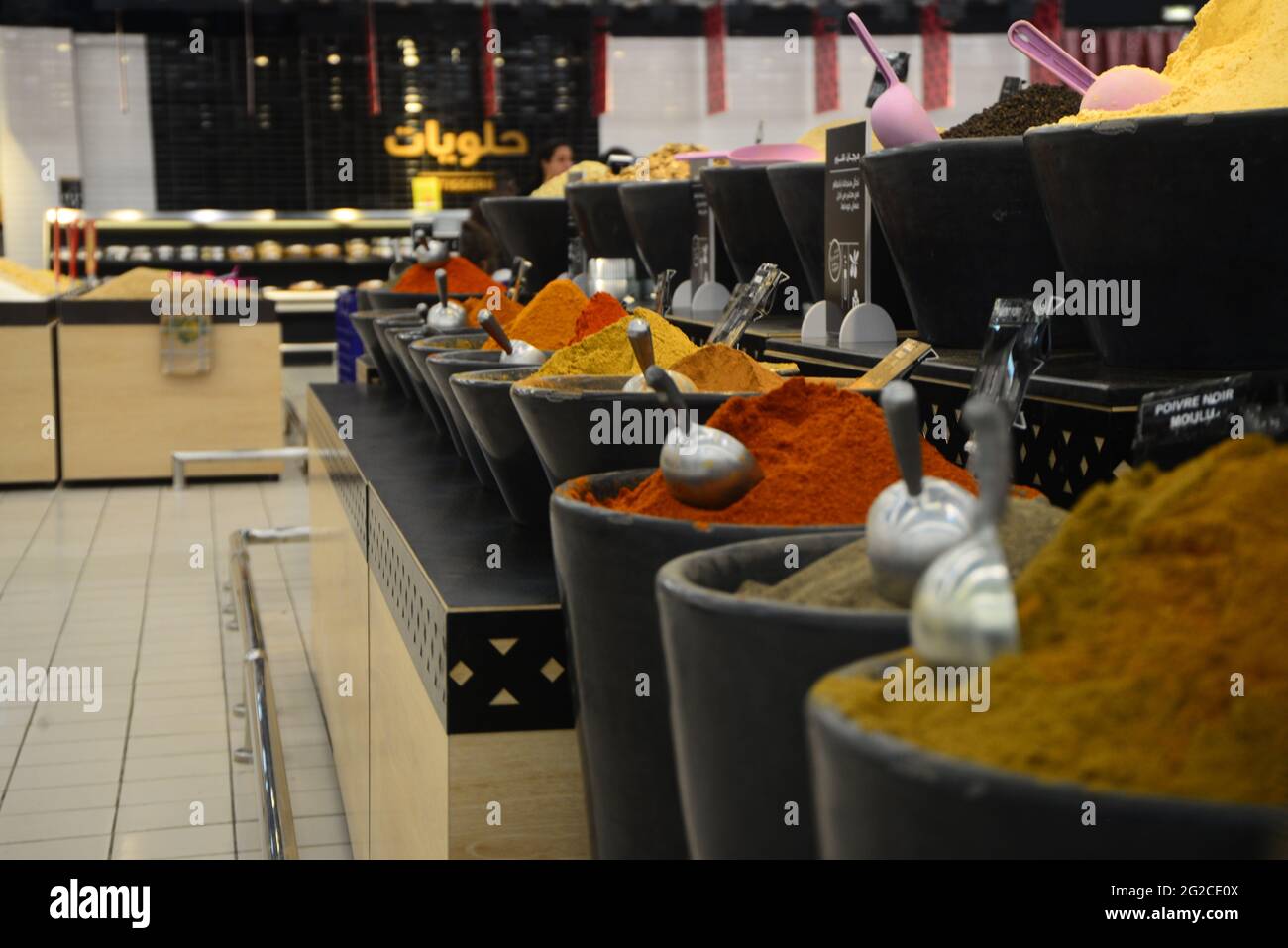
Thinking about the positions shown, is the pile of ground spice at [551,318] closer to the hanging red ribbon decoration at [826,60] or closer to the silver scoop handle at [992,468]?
the silver scoop handle at [992,468]

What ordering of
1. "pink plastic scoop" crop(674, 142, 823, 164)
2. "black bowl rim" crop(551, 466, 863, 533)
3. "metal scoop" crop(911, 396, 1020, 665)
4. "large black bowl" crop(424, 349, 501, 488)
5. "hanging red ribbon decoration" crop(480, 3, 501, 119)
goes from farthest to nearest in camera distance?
"hanging red ribbon decoration" crop(480, 3, 501, 119) → "pink plastic scoop" crop(674, 142, 823, 164) → "large black bowl" crop(424, 349, 501, 488) → "black bowl rim" crop(551, 466, 863, 533) → "metal scoop" crop(911, 396, 1020, 665)

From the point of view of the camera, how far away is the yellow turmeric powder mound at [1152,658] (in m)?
0.47

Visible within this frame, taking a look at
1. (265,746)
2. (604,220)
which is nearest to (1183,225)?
(265,746)

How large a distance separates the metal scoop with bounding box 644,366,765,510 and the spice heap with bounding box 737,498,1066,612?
0.51ft

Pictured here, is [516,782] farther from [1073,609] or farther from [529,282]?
[529,282]

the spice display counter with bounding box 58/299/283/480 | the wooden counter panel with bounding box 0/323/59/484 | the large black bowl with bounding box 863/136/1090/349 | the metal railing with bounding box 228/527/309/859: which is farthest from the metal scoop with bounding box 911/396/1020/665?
the wooden counter panel with bounding box 0/323/59/484

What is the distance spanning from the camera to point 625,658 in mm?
869

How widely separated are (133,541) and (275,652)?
1.88m

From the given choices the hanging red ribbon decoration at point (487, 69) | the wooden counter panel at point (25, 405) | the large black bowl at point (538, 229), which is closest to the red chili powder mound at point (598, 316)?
the large black bowl at point (538, 229)

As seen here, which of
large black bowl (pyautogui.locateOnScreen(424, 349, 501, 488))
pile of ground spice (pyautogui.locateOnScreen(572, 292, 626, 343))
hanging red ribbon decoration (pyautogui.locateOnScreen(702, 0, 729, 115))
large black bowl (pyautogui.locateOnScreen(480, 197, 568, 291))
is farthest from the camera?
hanging red ribbon decoration (pyautogui.locateOnScreen(702, 0, 729, 115))

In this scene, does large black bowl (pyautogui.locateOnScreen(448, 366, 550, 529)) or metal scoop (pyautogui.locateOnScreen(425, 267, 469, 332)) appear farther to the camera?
metal scoop (pyautogui.locateOnScreen(425, 267, 469, 332))

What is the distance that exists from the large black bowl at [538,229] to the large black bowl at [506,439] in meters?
2.15

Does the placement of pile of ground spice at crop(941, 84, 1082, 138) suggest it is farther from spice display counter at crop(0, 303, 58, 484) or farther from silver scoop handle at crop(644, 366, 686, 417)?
spice display counter at crop(0, 303, 58, 484)

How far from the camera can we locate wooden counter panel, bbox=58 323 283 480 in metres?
7.26
